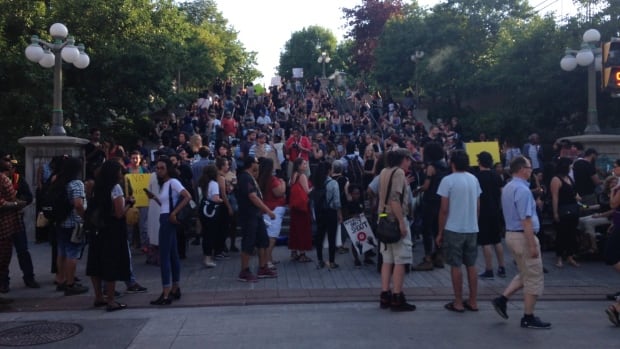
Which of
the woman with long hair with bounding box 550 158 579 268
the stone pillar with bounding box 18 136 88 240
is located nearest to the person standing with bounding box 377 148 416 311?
the woman with long hair with bounding box 550 158 579 268

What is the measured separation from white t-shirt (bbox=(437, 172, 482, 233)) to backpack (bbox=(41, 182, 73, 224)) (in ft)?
15.7

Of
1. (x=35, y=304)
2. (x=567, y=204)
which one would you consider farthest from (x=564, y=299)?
(x=35, y=304)

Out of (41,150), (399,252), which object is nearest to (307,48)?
(41,150)

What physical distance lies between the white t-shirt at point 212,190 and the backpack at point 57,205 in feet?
8.52

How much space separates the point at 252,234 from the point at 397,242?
Answer: 97.2 inches

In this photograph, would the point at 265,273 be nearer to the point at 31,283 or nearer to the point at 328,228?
the point at 328,228

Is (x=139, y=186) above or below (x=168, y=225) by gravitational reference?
above

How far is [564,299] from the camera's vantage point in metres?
8.12

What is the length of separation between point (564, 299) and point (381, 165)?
3.44 meters

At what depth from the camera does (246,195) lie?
902 centimetres

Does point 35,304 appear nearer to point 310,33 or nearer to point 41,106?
point 41,106

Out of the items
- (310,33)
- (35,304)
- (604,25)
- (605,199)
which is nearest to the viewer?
(35,304)

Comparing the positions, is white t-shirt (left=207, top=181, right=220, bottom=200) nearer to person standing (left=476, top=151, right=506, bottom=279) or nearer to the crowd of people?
the crowd of people

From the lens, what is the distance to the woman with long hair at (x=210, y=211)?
1037 cm
